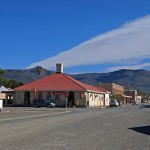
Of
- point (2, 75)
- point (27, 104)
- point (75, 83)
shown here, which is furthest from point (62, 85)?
point (2, 75)

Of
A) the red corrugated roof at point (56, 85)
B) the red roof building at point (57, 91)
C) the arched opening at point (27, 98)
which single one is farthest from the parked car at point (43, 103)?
the arched opening at point (27, 98)

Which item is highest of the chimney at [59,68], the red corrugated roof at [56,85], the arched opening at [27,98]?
the chimney at [59,68]

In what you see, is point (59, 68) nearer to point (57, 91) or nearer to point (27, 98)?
point (27, 98)

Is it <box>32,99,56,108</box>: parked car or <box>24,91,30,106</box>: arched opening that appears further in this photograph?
<box>24,91,30,106</box>: arched opening

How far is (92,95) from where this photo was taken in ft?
307

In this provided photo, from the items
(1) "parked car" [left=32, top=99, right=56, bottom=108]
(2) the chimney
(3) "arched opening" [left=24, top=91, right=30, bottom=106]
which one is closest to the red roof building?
(3) "arched opening" [left=24, top=91, right=30, bottom=106]

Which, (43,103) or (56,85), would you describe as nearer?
(43,103)

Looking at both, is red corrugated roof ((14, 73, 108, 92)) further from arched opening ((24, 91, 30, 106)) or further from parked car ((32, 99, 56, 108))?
parked car ((32, 99, 56, 108))

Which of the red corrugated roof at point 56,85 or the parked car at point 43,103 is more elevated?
the red corrugated roof at point 56,85

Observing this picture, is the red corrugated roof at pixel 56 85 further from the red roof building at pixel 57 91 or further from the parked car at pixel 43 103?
the parked car at pixel 43 103

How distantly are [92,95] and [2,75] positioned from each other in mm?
49025

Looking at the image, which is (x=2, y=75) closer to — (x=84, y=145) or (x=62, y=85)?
(x=62, y=85)

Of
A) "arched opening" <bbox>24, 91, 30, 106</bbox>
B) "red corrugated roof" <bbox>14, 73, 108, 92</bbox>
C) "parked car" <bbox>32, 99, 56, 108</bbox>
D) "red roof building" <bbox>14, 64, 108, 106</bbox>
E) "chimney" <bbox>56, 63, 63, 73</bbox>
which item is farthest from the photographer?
"chimney" <bbox>56, 63, 63, 73</bbox>

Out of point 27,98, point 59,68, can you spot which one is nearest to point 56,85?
point 27,98
